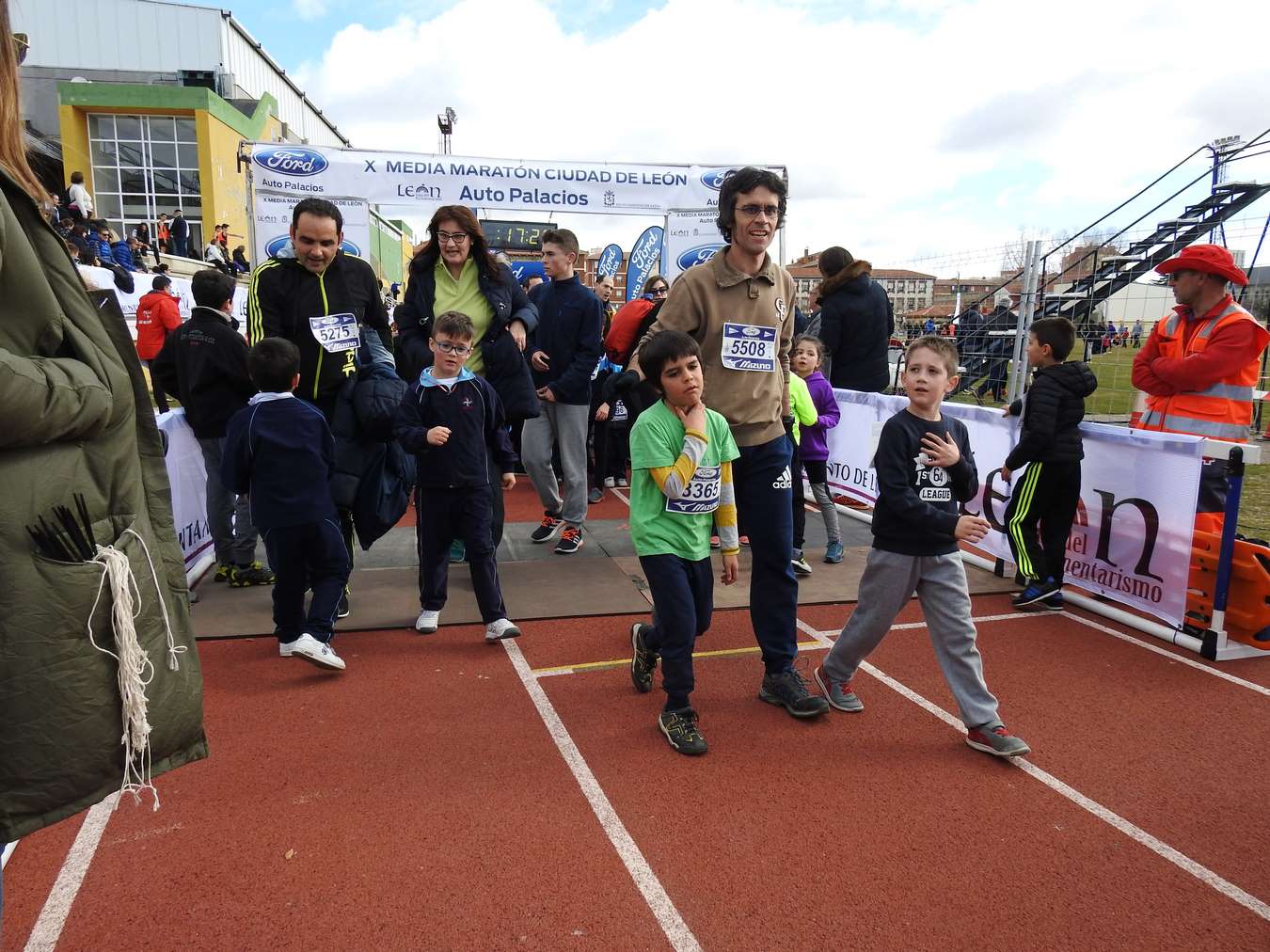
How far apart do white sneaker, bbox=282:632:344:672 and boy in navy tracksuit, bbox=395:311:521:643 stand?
71cm

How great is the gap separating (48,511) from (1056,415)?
16.4 feet

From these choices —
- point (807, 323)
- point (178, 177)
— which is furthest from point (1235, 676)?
point (178, 177)

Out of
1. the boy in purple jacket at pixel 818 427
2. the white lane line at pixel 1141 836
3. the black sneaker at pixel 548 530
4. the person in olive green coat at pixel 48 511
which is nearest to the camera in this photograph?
the person in olive green coat at pixel 48 511

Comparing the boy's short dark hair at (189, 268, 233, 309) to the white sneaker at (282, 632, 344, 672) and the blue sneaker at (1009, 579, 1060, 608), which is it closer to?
the white sneaker at (282, 632, 344, 672)

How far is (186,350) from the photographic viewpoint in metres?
5.05

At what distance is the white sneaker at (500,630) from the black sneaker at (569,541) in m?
1.74

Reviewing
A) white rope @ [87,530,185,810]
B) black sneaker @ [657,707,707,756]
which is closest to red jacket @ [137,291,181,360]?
black sneaker @ [657,707,707,756]

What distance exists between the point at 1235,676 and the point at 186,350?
6164mm

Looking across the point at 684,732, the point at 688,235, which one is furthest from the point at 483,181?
the point at 684,732

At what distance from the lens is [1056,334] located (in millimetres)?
4859

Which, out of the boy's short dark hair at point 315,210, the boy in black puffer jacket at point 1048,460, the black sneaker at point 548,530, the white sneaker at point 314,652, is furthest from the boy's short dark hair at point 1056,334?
the white sneaker at point 314,652

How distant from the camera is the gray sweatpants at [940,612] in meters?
3.41

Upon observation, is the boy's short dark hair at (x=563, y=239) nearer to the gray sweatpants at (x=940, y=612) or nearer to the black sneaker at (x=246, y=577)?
the black sneaker at (x=246, y=577)

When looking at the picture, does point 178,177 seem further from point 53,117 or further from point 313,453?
point 313,453
